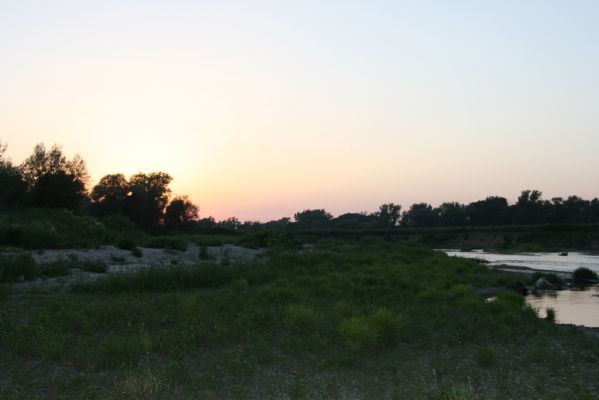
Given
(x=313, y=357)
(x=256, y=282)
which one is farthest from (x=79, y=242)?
(x=313, y=357)

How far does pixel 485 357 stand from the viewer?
453 inches

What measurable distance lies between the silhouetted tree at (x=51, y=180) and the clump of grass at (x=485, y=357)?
59.1m

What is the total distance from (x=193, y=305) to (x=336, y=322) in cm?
482

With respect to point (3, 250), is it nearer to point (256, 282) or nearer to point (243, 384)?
point (256, 282)

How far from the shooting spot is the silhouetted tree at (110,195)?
4063 inches

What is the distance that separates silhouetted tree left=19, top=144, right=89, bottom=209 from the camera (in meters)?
59.8

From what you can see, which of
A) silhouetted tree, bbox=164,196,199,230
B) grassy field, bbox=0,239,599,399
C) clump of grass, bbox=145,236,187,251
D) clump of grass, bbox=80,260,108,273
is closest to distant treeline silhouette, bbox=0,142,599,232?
silhouetted tree, bbox=164,196,199,230

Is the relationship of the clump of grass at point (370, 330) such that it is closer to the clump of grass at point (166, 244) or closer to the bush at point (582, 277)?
the bush at point (582, 277)

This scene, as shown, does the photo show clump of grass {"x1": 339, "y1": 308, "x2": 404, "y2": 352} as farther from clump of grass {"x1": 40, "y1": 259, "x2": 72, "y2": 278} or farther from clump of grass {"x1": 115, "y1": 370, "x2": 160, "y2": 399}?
clump of grass {"x1": 40, "y1": 259, "x2": 72, "y2": 278}

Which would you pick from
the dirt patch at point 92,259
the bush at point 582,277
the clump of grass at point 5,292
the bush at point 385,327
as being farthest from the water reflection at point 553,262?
the clump of grass at point 5,292

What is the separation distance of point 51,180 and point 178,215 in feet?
179

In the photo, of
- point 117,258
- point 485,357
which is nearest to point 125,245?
point 117,258

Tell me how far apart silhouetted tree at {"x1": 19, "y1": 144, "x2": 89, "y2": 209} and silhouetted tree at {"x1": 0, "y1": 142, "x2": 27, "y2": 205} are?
2398 millimetres

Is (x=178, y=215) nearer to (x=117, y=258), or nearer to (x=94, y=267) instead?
(x=117, y=258)
